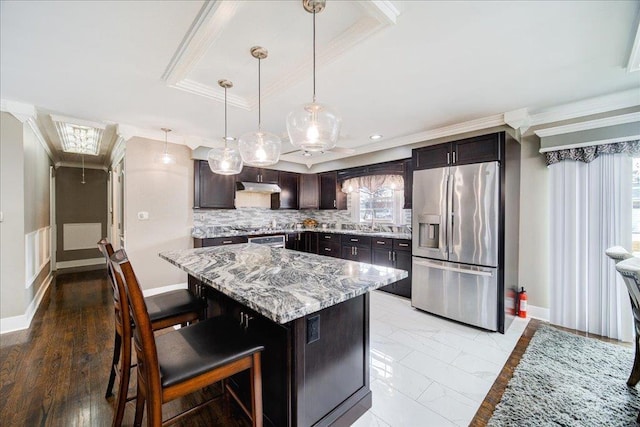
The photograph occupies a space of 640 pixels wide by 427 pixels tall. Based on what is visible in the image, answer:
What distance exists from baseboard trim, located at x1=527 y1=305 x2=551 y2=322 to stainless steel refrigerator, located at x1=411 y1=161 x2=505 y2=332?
78cm

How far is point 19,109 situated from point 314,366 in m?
4.11

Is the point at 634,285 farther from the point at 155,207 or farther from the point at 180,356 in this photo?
the point at 155,207

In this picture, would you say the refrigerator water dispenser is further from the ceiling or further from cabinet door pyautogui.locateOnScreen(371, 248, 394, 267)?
the ceiling

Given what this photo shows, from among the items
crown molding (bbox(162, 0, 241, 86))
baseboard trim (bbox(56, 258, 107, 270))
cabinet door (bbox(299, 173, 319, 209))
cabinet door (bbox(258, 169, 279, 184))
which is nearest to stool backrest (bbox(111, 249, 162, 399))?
crown molding (bbox(162, 0, 241, 86))

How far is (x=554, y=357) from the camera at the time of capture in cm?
238

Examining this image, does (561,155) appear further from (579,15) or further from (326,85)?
(326,85)

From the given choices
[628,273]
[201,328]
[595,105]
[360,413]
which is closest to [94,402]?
[201,328]

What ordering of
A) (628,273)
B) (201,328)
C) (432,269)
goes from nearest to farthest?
(201,328), (628,273), (432,269)

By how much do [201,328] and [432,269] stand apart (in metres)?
2.79

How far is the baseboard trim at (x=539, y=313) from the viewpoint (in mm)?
3199

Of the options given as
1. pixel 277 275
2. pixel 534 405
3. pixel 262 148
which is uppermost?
pixel 262 148

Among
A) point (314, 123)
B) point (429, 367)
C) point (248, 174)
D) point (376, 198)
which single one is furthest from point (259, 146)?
point (376, 198)

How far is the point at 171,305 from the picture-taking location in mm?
1869

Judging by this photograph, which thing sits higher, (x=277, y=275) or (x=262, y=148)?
(x=262, y=148)
